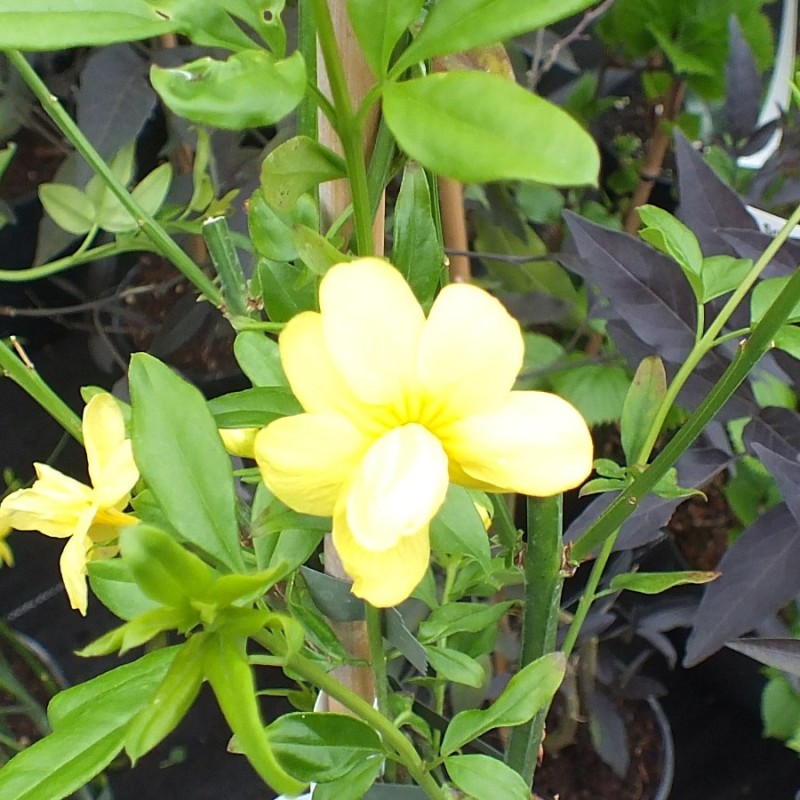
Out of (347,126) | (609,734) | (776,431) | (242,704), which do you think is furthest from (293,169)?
(609,734)

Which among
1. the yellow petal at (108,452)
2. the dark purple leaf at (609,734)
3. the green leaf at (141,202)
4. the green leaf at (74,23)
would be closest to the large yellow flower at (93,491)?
the yellow petal at (108,452)

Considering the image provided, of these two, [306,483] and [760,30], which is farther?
[760,30]

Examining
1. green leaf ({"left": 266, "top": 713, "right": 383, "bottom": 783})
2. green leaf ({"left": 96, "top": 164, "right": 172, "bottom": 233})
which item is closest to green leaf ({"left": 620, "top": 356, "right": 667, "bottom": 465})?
green leaf ({"left": 266, "top": 713, "right": 383, "bottom": 783})

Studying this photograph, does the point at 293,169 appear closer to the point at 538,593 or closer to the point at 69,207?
the point at 538,593

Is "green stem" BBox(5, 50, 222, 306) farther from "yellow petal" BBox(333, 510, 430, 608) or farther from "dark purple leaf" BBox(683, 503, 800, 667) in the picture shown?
"dark purple leaf" BBox(683, 503, 800, 667)

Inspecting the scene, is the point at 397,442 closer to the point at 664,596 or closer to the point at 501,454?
the point at 501,454

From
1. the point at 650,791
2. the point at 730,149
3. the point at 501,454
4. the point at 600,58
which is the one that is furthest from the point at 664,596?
the point at 600,58

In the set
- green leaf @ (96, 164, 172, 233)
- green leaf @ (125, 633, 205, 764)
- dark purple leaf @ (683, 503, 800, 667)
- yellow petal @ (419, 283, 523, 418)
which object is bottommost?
dark purple leaf @ (683, 503, 800, 667)

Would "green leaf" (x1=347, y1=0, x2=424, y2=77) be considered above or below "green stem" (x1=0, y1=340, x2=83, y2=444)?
above
